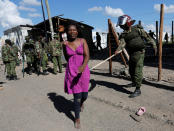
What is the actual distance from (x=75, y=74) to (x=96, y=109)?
1.25 meters

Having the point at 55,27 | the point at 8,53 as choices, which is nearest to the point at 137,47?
the point at 8,53

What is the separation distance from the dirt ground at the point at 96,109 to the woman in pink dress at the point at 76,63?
0.55m

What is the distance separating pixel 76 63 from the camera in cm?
283

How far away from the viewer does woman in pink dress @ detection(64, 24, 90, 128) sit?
9.14ft

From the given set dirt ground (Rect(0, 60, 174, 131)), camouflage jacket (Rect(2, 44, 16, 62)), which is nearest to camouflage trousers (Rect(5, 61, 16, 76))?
camouflage jacket (Rect(2, 44, 16, 62))

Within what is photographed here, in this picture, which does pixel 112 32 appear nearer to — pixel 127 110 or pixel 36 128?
pixel 127 110

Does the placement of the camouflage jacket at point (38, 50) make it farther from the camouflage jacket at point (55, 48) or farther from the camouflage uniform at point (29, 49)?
the camouflage jacket at point (55, 48)

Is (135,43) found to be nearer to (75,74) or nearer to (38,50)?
(75,74)

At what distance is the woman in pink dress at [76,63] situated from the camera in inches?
110

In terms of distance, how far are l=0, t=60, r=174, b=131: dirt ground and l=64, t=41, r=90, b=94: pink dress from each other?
0.73 m

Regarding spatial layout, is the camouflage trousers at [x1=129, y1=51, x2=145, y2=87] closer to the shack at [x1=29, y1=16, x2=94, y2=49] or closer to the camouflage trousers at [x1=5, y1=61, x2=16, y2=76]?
the camouflage trousers at [x1=5, y1=61, x2=16, y2=76]

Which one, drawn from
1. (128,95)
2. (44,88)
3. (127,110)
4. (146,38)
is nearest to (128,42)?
(146,38)

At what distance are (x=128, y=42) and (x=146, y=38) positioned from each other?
0.44 metres

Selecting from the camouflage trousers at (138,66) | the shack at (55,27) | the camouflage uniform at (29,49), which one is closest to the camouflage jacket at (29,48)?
the camouflage uniform at (29,49)
